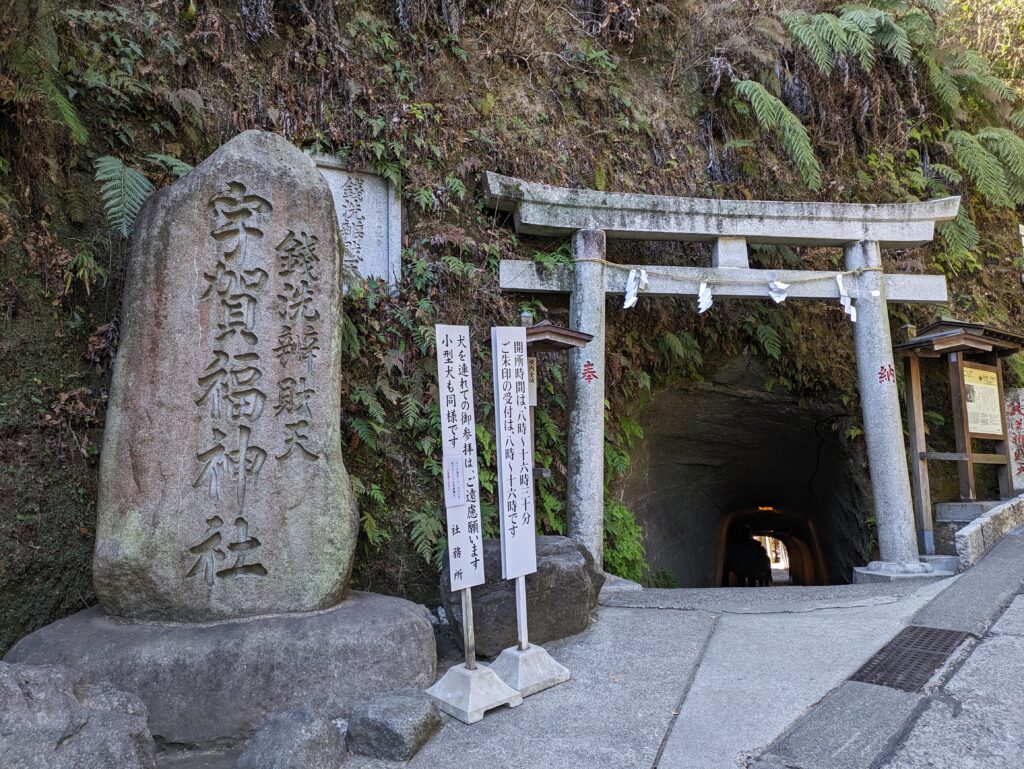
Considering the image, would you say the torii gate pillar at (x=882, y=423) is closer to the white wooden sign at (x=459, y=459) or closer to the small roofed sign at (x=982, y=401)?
the small roofed sign at (x=982, y=401)

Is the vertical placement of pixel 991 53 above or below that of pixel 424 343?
above

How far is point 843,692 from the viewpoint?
145 inches

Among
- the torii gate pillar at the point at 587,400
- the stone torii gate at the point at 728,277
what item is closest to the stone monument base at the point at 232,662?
the torii gate pillar at the point at 587,400

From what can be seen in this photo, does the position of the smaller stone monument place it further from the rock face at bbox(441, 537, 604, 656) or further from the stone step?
the stone step

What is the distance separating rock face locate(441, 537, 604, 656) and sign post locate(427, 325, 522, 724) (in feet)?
2.30

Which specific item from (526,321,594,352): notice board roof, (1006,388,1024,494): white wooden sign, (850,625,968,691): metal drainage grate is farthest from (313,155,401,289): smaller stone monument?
(1006,388,1024,494): white wooden sign

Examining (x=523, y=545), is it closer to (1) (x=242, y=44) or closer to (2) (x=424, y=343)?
(2) (x=424, y=343)

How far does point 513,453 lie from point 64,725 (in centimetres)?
252

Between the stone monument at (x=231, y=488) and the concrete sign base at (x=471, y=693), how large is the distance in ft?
0.80

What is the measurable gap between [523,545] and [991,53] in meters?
13.1

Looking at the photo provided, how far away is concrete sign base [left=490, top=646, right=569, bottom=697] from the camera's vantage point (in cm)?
396

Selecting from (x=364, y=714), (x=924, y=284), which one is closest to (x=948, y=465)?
(x=924, y=284)

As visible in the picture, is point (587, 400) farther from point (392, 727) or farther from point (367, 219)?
point (392, 727)

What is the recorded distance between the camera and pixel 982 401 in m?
8.70
